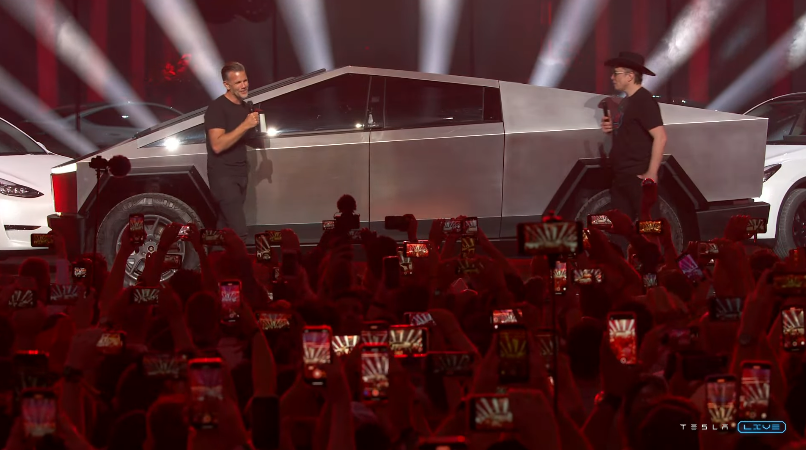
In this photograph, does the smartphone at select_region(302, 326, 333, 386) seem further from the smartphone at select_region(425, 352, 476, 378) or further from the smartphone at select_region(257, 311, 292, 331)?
the smartphone at select_region(257, 311, 292, 331)

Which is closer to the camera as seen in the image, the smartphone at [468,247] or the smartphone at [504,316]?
the smartphone at [504,316]

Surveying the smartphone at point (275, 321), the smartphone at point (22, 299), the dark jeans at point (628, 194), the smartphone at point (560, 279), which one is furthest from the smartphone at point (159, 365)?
the dark jeans at point (628, 194)

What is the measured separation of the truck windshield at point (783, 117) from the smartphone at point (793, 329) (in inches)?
162

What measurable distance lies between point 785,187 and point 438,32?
2.68 meters

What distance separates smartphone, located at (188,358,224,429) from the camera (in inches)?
79.0

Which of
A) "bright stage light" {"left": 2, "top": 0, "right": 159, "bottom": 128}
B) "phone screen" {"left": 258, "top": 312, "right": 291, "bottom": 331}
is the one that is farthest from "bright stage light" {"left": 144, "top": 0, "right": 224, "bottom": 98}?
"phone screen" {"left": 258, "top": 312, "right": 291, "bottom": 331}

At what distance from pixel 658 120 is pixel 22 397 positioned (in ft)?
15.0

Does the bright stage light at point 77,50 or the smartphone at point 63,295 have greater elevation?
the bright stage light at point 77,50

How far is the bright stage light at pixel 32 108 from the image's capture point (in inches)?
284

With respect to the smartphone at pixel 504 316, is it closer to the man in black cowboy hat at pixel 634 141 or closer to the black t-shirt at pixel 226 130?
the man in black cowboy hat at pixel 634 141

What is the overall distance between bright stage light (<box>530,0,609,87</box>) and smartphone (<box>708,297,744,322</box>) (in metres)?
4.23

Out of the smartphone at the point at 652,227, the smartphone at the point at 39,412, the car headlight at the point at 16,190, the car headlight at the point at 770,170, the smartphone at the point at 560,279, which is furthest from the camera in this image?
the car headlight at the point at 16,190

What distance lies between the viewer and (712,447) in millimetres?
2123

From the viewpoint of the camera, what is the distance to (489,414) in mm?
1835
